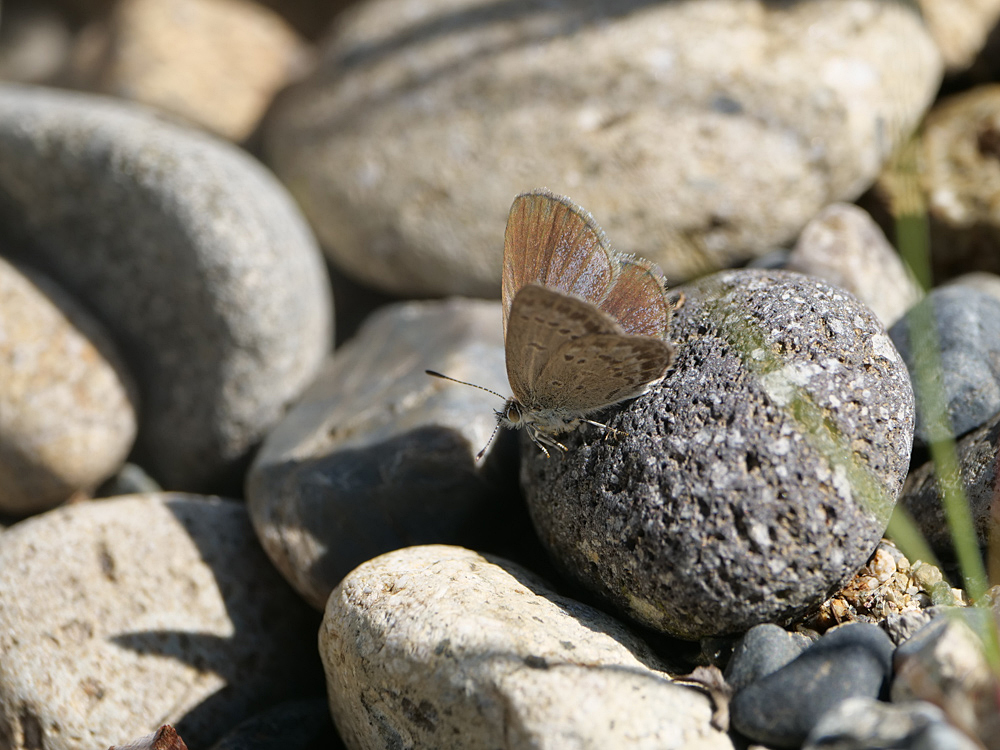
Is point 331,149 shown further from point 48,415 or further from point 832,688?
point 832,688

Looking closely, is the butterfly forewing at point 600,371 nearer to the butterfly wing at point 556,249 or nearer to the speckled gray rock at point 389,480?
the butterfly wing at point 556,249

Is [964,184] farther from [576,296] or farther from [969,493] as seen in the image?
[576,296]

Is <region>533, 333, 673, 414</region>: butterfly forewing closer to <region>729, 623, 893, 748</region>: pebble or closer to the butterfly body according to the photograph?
the butterfly body

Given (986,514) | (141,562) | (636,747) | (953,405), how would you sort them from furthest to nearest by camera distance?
(141,562)
(953,405)
(986,514)
(636,747)

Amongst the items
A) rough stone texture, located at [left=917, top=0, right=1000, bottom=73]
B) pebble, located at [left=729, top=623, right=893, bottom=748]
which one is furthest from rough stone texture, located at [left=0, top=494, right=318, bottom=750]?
rough stone texture, located at [left=917, top=0, right=1000, bottom=73]

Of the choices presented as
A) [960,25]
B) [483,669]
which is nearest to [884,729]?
[483,669]

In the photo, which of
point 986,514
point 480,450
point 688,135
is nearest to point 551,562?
point 480,450

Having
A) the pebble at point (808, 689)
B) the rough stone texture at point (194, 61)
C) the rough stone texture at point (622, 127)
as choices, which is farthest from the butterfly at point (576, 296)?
the rough stone texture at point (194, 61)
